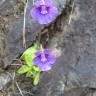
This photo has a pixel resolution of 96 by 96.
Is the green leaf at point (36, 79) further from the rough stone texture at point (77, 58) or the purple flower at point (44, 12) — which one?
the purple flower at point (44, 12)

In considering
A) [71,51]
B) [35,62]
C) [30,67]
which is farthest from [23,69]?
[71,51]

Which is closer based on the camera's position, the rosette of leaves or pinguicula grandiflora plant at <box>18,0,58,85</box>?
pinguicula grandiflora plant at <box>18,0,58,85</box>

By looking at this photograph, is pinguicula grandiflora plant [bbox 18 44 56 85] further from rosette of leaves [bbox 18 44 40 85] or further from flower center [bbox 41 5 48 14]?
flower center [bbox 41 5 48 14]

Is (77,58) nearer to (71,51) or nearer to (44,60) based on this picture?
(71,51)

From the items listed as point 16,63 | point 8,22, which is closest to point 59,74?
A: point 16,63

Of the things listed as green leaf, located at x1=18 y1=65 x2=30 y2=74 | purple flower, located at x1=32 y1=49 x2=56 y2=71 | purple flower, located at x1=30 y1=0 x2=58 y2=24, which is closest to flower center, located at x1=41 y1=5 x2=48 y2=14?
purple flower, located at x1=30 y1=0 x2=58 y2=24
